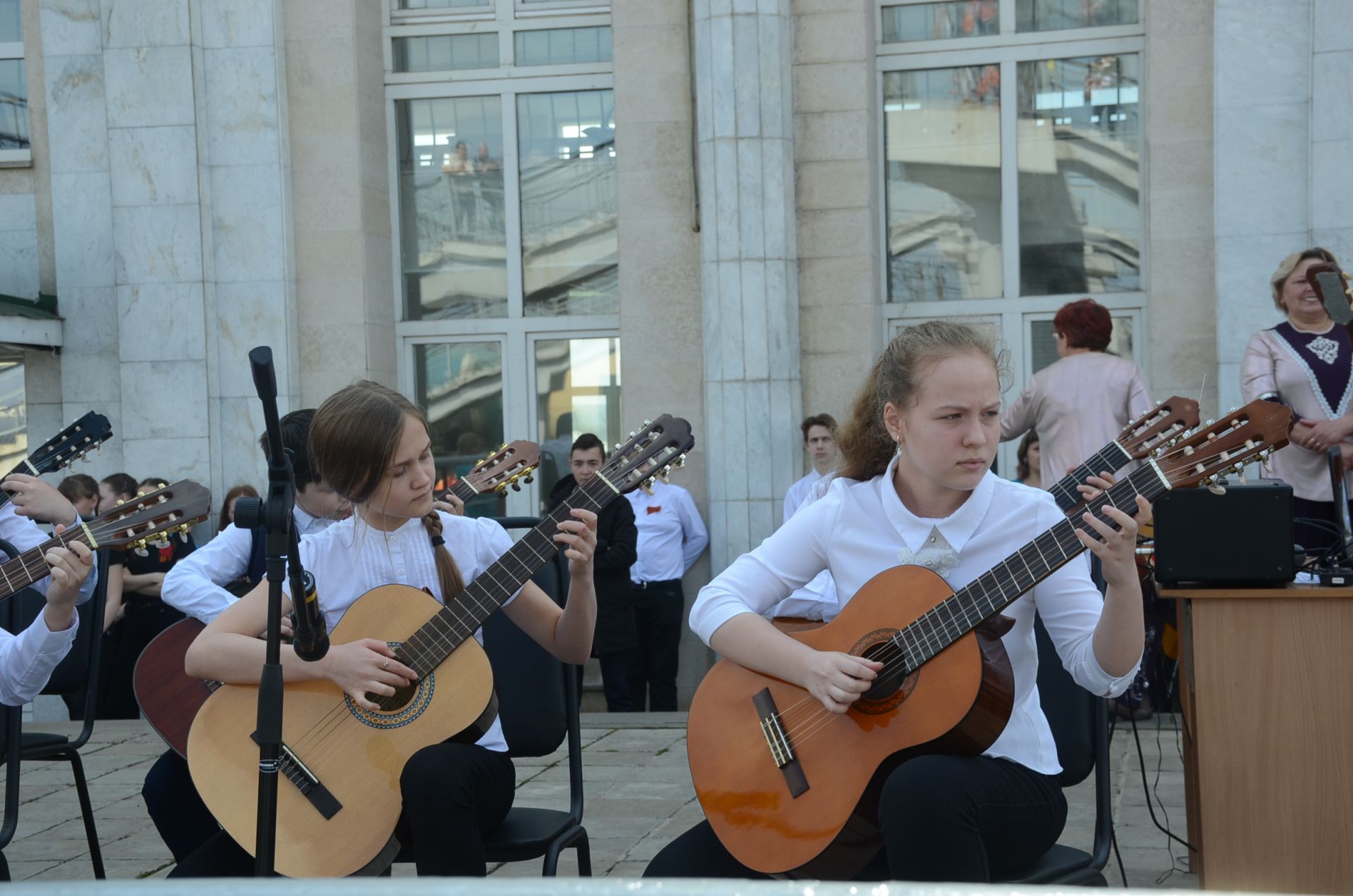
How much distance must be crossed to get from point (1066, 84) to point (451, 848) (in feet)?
23.0

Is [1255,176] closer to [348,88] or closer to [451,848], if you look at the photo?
[348,88]

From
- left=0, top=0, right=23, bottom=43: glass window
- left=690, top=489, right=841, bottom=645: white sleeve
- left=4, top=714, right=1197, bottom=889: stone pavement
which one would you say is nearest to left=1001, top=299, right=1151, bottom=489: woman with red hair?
left=4, top=714, right=1197, bottom=889: stone pavement

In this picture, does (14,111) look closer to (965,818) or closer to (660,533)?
(660,533)

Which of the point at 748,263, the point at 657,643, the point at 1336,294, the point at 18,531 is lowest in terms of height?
the point at 657,643

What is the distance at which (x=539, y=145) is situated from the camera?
941cm

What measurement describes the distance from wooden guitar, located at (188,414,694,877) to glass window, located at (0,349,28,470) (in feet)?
22.8

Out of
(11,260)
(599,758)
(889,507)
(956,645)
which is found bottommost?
(599,758)

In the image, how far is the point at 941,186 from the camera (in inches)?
352

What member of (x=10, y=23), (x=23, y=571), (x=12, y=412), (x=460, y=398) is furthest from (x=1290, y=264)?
(x=10, y=23)

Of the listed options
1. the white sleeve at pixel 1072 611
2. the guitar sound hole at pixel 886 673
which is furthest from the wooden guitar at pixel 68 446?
the white sleeve at pixel 1072 611

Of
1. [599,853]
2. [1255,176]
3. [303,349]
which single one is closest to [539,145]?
[303,349]

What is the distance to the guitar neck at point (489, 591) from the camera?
10.2 ft

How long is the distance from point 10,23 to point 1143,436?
331 inches

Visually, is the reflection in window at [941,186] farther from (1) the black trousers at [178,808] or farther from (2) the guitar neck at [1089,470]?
(1) the black trousers at [178,808]
